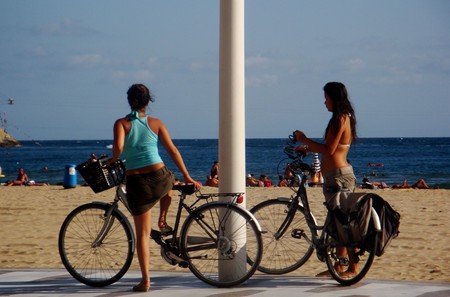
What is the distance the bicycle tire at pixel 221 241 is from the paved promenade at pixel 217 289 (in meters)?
0.13

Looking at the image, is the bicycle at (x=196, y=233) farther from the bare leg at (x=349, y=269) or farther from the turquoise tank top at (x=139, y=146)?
the bare leg at (x=349, y=269)

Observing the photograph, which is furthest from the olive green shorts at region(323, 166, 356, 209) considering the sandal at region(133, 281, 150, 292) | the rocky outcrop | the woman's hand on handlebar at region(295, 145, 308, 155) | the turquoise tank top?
the rocky outcrop

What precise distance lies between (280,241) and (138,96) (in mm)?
1859

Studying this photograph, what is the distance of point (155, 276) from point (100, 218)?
88cm

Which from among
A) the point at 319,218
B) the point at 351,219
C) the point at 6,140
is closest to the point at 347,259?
the point at 351,219

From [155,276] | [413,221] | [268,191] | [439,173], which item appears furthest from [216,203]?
[439,173]

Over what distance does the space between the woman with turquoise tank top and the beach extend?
2096 millimetres

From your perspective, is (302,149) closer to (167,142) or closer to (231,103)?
(231,103)

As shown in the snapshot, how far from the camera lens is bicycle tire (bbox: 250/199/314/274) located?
22.7 ft

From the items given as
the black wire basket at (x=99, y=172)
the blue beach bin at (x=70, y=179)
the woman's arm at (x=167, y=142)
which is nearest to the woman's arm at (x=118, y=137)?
the black wire basket at (x=99, y=172)

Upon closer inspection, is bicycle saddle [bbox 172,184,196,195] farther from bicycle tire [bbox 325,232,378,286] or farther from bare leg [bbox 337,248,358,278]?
bare leg [bbox 337,248,358,278]

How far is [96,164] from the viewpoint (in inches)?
247

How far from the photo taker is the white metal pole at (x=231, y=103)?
21.4 feet

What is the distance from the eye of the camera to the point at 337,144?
6.57 metres
